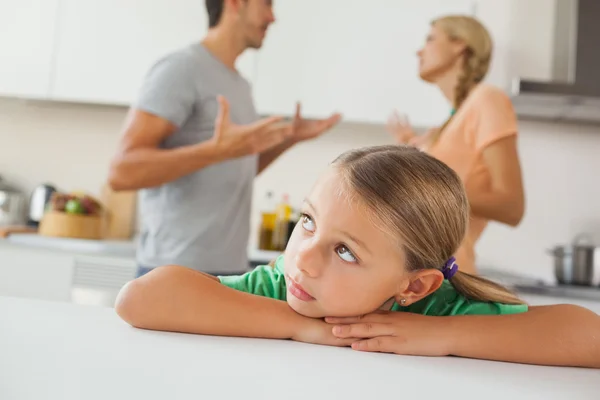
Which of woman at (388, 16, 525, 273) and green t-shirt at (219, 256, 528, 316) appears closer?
green t-shirt at (219, 256, 528, 316)

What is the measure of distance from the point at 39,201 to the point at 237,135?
5.36 ft

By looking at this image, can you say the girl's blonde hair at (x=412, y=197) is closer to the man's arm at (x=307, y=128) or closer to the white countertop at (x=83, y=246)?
the man's arm at (x=307, y=128)

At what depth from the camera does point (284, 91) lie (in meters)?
2.39

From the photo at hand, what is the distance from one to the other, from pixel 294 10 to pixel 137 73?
27.0 inches

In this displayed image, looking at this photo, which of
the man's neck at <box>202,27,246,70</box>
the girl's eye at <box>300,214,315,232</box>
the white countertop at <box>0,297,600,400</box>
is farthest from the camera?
the man's neck at <box>202,27,246,70</box>

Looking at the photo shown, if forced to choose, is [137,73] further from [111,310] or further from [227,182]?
[111,310]

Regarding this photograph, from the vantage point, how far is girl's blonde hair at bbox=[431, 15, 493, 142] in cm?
160

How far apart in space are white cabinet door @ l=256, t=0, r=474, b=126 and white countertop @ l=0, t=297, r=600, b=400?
1889mm

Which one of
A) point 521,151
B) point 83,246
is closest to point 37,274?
point 83,246

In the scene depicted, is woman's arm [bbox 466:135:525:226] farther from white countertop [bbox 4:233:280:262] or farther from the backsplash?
the backsplash

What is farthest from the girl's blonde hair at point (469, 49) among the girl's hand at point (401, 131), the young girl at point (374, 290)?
the young girl at point (374, 290)

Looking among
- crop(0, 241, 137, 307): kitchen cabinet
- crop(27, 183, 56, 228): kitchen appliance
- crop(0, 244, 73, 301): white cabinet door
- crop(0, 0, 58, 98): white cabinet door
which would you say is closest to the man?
crop(0, 241, 137, 307): kitchen cabinet

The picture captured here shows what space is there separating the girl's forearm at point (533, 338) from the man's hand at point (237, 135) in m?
0.76

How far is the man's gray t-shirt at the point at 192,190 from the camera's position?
1.39m
